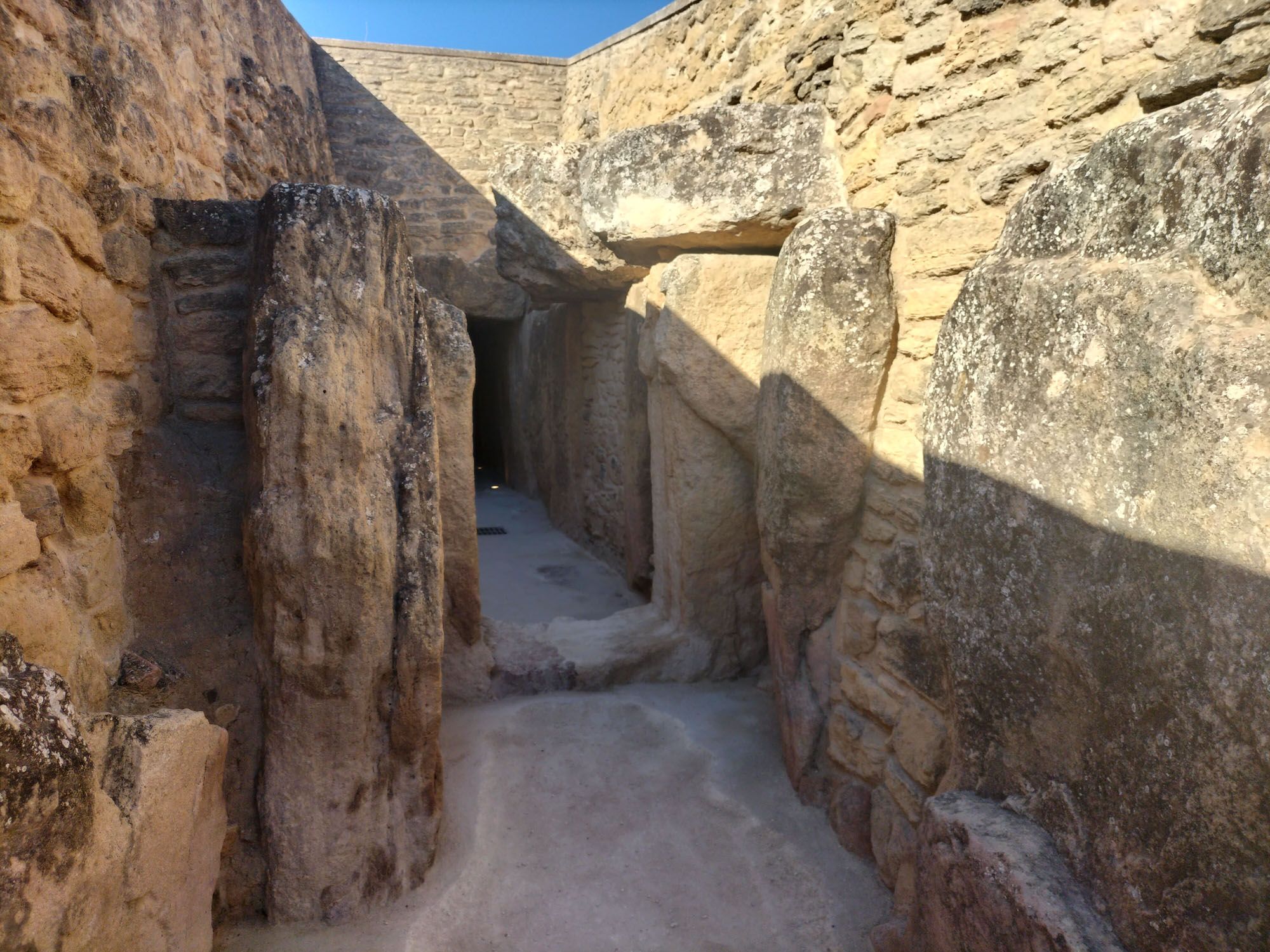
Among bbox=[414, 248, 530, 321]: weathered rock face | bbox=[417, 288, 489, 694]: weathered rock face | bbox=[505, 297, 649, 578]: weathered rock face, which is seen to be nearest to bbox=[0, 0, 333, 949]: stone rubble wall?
bbox=[417, 288, 489, 694]: weathered rock face

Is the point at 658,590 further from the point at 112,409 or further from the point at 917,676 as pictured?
the point at 112,409

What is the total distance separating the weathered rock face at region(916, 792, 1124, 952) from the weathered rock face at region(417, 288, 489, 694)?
5.76 ft

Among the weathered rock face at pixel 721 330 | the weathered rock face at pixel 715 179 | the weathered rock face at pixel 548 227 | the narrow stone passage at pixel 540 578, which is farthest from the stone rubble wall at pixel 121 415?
the narrow stone passage at pixel 540 578

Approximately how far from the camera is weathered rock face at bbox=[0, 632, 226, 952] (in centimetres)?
113

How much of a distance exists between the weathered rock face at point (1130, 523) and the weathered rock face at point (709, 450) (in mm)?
1277

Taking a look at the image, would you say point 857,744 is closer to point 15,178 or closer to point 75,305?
point 75,305

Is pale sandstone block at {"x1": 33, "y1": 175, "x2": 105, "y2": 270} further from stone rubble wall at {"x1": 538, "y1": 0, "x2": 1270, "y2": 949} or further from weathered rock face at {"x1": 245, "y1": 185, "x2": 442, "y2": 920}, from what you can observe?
stone rubble wall at {"x1": 538, "y1": 0, "x2": 1270, "y2": 949}

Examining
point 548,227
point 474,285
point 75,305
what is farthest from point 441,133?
point 75,305

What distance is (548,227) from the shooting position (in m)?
4.15

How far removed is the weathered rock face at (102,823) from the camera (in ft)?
3.72

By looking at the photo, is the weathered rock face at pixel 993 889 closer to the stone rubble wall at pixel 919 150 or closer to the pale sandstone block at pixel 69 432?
the stone rubble wall at pixel 919 150

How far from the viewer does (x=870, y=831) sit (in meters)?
A: 2.34

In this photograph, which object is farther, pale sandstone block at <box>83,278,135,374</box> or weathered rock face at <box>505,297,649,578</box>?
weathered rock face at <box>505,297,649,578</box>

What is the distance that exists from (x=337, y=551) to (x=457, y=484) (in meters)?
1.07
